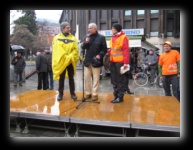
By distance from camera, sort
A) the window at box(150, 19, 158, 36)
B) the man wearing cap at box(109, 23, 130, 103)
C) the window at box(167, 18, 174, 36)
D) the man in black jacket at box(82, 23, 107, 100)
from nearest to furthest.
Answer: the man wearing cap at box(109, 23, 130, 103)
the man in black jacket at box(82, 23, 107, 100)
the window at box(150, 19, 158, 36)
the window at box(167, 18, 174, 36)

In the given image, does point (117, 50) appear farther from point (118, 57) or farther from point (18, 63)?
point (18, 63)

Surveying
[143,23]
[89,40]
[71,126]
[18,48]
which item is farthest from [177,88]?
[143,23]

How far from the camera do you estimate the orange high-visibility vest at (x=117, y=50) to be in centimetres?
461

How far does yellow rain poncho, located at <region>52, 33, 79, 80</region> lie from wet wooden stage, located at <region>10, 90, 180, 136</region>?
2.52 feet

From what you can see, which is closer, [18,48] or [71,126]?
[71,126]

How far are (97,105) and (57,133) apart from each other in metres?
1.02

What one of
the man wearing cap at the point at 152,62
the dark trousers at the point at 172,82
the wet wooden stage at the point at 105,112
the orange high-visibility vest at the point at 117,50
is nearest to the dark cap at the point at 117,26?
the orange high-visibility vest at the point at 117,50

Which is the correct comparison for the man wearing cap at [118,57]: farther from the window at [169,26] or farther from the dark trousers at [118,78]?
the window at [169,26]

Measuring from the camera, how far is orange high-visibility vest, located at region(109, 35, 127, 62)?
4605 millimetres

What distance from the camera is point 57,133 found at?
13.5 ft

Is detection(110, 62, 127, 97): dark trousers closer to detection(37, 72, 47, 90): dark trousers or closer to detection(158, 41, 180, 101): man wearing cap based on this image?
detection(158, 41, 180, 101): man wearing cap

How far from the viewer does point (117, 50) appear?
4.70 meters

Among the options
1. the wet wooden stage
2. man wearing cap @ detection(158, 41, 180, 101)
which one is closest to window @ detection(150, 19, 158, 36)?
man wearing cap @ detection(158, 41, 180, 101)
